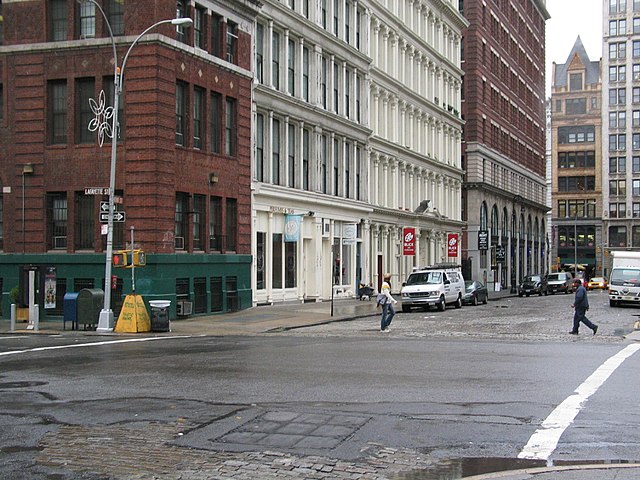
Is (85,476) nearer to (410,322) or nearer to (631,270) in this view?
(410,322)

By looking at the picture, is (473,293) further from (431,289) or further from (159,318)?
(159,318)

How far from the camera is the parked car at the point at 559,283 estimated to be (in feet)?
228

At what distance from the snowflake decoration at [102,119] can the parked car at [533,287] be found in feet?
140

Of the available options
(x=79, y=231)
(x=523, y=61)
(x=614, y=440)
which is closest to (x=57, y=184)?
(x=79, y=231)

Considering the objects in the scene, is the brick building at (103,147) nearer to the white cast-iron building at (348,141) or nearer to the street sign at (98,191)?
the street sign at (98,191)

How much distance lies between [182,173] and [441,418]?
23494 mm

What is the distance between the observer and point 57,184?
3256 cm

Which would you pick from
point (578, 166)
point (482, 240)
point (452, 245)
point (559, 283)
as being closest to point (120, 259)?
point (452, 245)

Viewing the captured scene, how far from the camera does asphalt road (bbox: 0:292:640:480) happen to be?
346 inches

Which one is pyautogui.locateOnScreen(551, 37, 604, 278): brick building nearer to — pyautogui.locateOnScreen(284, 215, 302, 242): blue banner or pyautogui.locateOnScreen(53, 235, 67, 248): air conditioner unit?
pyautogui.locateOnScreen(284, 215, 302, 242): blue banner

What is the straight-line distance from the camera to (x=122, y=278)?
3169cm

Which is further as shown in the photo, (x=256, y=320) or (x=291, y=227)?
(x=291, y=227)

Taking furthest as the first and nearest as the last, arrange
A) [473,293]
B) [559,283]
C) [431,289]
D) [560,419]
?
[559,283], [473,293], [431,289], [560,419]

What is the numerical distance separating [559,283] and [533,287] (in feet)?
14.6
